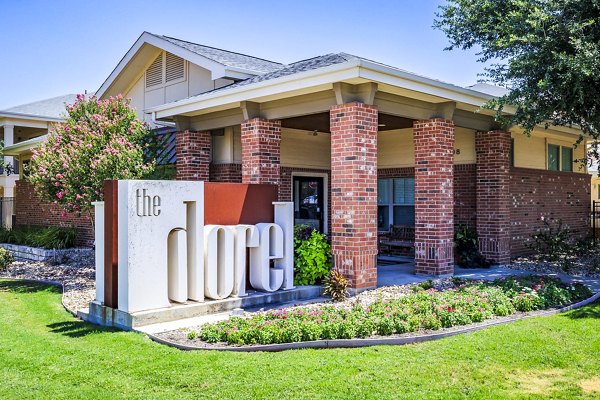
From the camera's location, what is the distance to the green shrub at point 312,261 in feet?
31.3

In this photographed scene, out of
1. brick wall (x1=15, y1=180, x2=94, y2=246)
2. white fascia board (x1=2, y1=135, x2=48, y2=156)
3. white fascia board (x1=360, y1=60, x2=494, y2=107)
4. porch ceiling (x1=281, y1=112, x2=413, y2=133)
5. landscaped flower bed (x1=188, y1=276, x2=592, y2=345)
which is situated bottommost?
landscaped flower bed (x1=188, y1=276, x2=592, y2=345)

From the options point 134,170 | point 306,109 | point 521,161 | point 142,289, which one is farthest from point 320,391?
point 521,161

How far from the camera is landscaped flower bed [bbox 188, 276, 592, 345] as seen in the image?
20.6 ft

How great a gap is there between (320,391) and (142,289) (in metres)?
3.53

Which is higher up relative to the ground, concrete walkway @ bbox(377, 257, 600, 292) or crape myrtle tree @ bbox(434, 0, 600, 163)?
crape myrtle tree @ bbox(434, 0, 600, 163)

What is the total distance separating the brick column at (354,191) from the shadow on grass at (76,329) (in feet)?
12.9

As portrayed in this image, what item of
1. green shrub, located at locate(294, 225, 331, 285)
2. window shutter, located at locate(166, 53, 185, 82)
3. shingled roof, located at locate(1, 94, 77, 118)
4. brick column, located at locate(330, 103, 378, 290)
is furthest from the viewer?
shingled roof, located at locate(1, 94, 77, 118)

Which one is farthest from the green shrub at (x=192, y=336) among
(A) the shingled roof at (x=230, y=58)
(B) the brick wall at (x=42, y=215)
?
(B) the brick wall at (x=42, y=215)

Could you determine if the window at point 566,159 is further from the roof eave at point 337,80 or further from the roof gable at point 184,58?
the roof gable at point 184,58

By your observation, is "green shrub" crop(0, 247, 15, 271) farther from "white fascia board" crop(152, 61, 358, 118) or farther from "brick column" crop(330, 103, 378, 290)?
"brick column" crop(330, 103, 378, 290)

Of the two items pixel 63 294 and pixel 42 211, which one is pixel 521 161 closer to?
pixel 63 294

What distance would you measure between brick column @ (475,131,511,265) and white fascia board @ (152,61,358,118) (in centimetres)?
555

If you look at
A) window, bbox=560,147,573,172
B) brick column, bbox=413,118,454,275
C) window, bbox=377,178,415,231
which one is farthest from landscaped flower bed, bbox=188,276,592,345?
window, bbox=560,147,573,172

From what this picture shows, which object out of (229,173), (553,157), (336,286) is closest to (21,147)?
(229,173)
